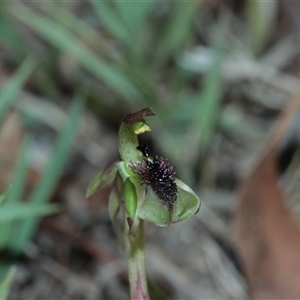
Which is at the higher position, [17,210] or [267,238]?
[267,238]

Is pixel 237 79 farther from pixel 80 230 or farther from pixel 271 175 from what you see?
pixel 80 230

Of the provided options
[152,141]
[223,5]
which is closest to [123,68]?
[152,141]

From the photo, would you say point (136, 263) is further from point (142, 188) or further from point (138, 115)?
point (138, 115)

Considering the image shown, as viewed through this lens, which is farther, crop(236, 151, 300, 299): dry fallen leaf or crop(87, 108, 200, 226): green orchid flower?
crop(236, 151, 300, 299): dry fallen leaf

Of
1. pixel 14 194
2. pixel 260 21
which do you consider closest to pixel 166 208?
pixel 14 194

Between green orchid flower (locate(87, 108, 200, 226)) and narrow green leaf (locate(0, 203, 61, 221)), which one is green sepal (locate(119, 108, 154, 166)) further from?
narrow green leaf (locate(0, 203, 61, 221))

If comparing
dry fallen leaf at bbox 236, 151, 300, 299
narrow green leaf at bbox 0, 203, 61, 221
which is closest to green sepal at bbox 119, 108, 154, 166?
narrow green leaf at bbox 0, 203, 61, 221

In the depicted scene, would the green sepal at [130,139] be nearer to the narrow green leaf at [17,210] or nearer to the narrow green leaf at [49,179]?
the narrow green leaf at [17,210]

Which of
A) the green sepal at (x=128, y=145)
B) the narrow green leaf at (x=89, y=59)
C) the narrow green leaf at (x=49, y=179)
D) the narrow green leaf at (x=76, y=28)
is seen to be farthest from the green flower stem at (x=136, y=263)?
the narrow green leaf at (x=76, y=28)
